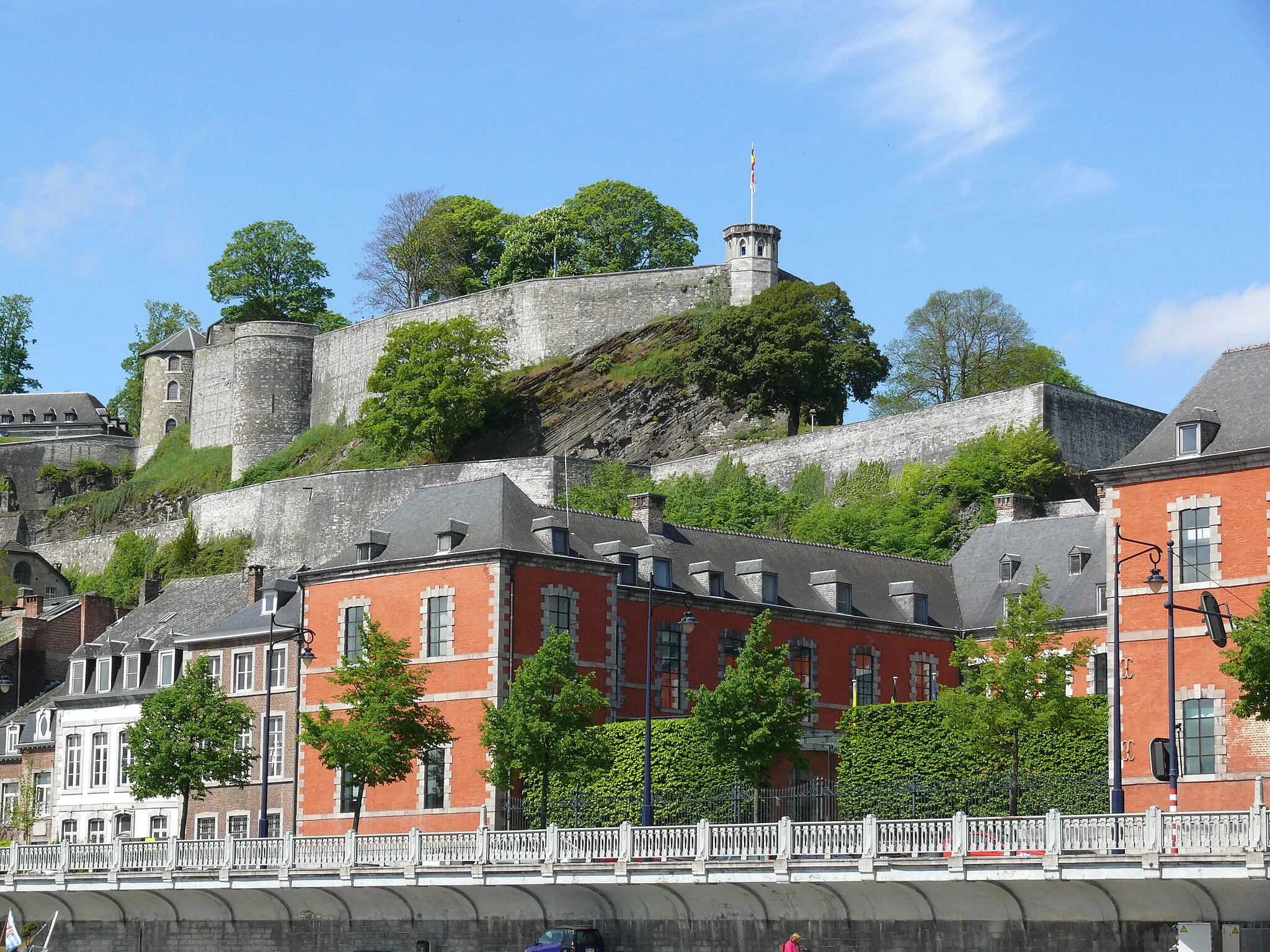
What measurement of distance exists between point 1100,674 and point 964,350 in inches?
1506

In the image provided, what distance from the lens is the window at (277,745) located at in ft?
159

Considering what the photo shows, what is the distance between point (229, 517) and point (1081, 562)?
130ft

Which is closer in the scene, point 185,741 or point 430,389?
point 185,741

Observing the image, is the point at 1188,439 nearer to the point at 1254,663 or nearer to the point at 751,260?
the point at 1254,663

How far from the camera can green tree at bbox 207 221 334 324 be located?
10069cm

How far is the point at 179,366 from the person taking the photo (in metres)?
98.3

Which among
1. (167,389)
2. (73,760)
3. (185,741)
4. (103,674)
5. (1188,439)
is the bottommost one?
(73,760)

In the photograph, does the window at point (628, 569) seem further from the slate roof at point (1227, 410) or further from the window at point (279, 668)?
the slate roof at point (1227, 410)

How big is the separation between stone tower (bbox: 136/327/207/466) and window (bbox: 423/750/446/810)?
57.8 meters

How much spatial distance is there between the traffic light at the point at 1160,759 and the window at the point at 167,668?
29.7 metres

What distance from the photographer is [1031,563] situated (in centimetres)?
4978

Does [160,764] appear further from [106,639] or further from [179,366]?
[179,366]

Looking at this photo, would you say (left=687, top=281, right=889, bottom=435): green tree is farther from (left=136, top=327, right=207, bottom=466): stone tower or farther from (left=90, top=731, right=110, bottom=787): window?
(left=136, top=327, right=207, bottom=466): stone tower

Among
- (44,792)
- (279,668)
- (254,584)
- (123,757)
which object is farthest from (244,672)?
(44,792)
